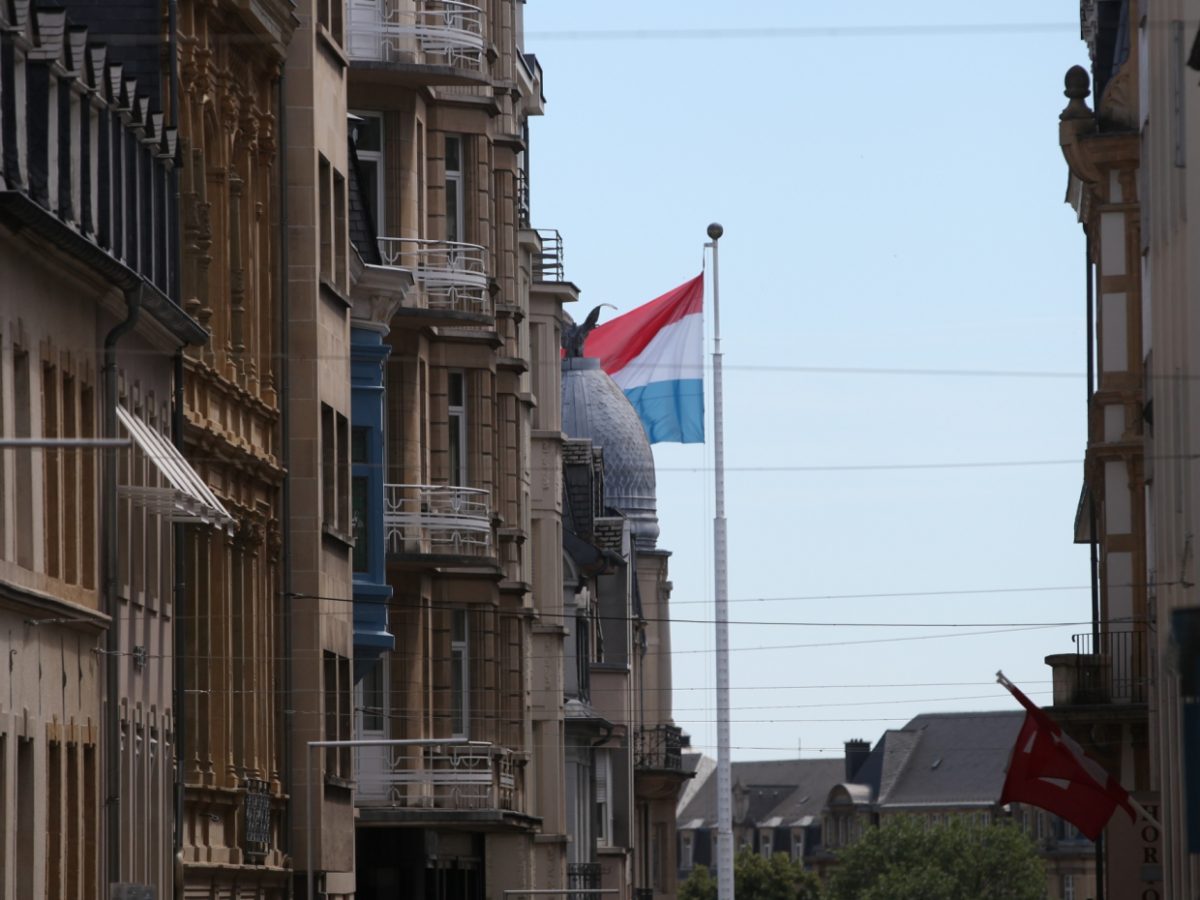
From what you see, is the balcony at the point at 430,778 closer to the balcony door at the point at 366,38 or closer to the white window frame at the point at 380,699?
the white window frame at the point at 380,699

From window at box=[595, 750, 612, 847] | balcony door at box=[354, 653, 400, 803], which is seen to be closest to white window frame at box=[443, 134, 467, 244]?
balcony door at box=[354, 653, 400, 803]

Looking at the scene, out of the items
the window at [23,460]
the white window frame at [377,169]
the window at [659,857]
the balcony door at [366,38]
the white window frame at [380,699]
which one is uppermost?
the balcony door at [366,38]

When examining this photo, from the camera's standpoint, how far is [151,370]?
34844 mm

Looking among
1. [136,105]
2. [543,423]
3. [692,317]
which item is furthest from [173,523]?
[543,423]

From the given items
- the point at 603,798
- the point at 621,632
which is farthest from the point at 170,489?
the point at 621,632

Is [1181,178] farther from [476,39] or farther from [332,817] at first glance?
[476,39]

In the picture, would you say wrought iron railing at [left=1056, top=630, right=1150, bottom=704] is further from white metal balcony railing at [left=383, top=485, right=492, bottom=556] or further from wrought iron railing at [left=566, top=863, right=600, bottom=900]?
wrought iron railing at [left=566, top=863, right=600, bottom=900]

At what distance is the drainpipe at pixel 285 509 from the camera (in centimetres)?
4175

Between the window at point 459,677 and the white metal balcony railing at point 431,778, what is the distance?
1.51 metres

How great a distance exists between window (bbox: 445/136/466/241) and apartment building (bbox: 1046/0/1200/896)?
1001 cm

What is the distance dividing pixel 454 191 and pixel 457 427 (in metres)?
3.89

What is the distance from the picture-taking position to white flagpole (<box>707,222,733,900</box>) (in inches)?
2830

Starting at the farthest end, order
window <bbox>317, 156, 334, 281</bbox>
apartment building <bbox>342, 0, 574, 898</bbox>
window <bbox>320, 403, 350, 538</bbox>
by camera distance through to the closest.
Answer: apartment building <bbox>342, 0, 574, 898</bbox> < window <bbox>320, 403, 350, 538</bbox> < window <bbox>317, 156, 334, 281</bbox>

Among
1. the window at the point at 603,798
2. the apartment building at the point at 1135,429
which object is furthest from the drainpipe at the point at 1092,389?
the window at the point at 603,798
